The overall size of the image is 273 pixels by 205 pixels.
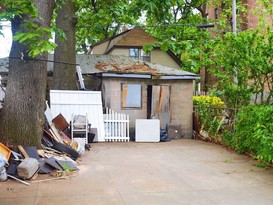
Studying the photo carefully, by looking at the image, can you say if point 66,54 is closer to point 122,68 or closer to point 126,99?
point 122,68

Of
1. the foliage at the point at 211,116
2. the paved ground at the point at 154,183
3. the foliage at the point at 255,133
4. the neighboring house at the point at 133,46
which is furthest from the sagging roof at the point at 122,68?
the neighboring house at the point at 133,46

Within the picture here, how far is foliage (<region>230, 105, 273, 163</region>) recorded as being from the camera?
23.3 feet

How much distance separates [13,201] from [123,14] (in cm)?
968

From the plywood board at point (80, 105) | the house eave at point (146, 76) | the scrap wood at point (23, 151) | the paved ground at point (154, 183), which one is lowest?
the paved ground at point (154, 183)

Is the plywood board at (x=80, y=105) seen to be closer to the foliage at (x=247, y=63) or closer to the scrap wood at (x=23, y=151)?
the scrap wood at (x=23, y=151)

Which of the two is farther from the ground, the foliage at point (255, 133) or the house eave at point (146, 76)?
the house eave at point (146, 76)

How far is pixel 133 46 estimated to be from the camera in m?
21.6

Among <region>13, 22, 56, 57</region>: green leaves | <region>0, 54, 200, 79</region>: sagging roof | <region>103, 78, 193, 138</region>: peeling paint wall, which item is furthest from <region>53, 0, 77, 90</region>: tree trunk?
<region>13, 22, 56, 57</region>: green leaves

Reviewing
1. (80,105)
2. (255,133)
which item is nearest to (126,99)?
(80,105)

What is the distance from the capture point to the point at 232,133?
10.8 m

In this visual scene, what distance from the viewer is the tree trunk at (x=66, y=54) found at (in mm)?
12931

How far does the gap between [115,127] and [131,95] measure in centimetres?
167

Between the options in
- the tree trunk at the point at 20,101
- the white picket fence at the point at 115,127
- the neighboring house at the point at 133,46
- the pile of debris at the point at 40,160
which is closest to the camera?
the pile of debris at the point at 40,160

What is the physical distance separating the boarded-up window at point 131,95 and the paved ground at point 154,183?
150 inches
